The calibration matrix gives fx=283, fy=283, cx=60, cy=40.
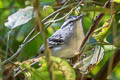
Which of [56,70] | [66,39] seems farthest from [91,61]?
[66,39]

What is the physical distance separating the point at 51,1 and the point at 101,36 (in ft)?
1.57

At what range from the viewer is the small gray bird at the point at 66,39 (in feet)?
8.39

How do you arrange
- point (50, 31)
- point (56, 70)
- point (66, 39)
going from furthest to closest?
point (66, 39) < point (50, 31) < point (56, 70)

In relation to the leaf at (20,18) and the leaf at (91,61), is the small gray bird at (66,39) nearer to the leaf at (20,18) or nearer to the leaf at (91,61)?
the leaf at (91,61)

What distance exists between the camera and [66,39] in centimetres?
274

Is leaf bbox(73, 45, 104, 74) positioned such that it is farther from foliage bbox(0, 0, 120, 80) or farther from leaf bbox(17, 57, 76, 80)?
leaf bbox(17, 57, 76, 80)

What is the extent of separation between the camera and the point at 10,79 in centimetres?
98

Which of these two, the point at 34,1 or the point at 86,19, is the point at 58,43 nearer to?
Answer: the point at 86,19

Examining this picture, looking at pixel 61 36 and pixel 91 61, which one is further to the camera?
pixel 61 36

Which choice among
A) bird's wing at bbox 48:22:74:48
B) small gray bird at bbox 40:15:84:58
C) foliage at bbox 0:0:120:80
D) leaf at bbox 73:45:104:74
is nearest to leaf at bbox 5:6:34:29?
foliage at bbox 0:0:120:80

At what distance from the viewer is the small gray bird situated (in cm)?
256

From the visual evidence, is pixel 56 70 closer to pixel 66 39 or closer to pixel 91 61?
pixel 91 61

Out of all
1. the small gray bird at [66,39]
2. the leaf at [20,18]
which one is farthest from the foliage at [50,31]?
the small gray bird at [66,39]

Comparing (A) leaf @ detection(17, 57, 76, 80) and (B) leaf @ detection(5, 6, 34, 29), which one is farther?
(B) leaf @ detection(5, 6, 34, 29)
